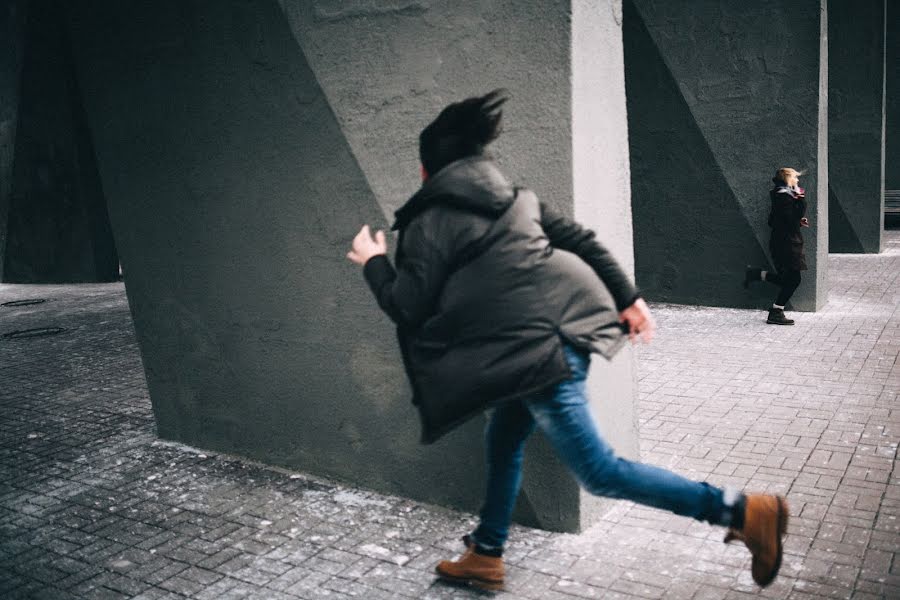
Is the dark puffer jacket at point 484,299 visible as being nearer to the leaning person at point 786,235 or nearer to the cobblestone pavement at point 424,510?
the cobblestone pavement at point 424,510

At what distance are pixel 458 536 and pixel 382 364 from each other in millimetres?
1077

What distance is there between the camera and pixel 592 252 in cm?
328

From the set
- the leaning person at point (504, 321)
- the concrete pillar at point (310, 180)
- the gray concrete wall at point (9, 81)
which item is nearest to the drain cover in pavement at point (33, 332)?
the concrete pillar at point (310, 180)

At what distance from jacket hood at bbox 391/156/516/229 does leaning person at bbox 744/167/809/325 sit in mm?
6449

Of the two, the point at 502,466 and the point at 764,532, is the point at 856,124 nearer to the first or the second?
the point at 764,532

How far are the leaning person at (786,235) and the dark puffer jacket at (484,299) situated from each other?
628 cm

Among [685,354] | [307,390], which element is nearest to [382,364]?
[307,390]

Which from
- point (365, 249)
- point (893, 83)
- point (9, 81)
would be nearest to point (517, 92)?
point (365, 249)

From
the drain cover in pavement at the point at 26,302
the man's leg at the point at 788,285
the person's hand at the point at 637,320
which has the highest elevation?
the person's hand at the point at 637,320

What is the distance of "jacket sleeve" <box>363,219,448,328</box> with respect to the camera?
3102 millimetres

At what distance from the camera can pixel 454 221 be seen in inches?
122

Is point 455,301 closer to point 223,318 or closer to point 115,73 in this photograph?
point 223,318

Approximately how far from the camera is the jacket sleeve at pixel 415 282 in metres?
3.10

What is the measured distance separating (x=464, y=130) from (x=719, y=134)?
24.4 ft
